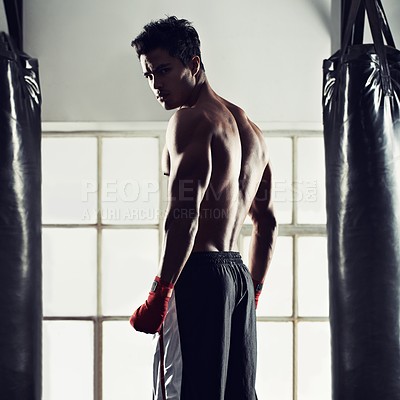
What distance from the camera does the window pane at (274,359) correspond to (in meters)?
2.63

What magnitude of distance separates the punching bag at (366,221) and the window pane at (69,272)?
38.7 inches

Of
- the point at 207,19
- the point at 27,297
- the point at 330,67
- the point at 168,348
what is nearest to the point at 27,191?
the point at 27,297

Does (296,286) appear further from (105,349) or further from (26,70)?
(26,70)

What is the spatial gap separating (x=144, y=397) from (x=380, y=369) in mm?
990

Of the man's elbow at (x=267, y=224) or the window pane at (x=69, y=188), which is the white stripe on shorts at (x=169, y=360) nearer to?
the man's elbow at (x=267, y=224)

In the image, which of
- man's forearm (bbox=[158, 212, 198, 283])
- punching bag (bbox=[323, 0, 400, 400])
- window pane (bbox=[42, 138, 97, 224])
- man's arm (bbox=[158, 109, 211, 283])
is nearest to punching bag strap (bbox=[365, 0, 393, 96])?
punching bag (bbox=[323, 0, 400, 400])

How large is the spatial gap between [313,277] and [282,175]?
44 cm

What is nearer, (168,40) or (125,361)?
(168,40)

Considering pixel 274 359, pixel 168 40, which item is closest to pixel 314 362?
pixel 274 359

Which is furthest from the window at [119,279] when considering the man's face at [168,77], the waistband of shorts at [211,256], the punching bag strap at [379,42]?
the waistband of shorts at [211,256]

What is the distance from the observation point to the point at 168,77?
6.28 ft

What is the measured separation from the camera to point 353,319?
221cm

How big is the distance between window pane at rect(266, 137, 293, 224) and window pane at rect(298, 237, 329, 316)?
138 mm

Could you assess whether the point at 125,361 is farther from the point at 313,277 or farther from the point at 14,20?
the point at 14,20
